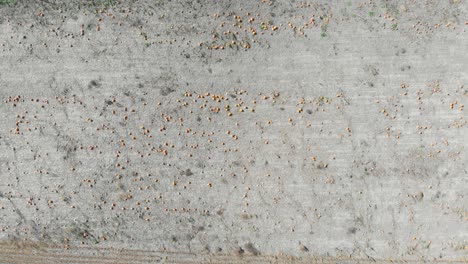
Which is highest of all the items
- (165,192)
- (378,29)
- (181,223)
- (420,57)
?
(378,29)

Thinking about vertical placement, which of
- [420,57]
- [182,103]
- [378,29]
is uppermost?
[378,29]

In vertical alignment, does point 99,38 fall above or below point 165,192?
above

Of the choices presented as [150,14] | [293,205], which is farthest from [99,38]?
[293,205]

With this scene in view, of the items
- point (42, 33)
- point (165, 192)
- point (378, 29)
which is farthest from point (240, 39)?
point (42, 33)

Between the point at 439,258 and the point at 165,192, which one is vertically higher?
the point at 165,192

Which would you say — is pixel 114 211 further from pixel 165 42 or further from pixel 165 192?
pixel 165 42
